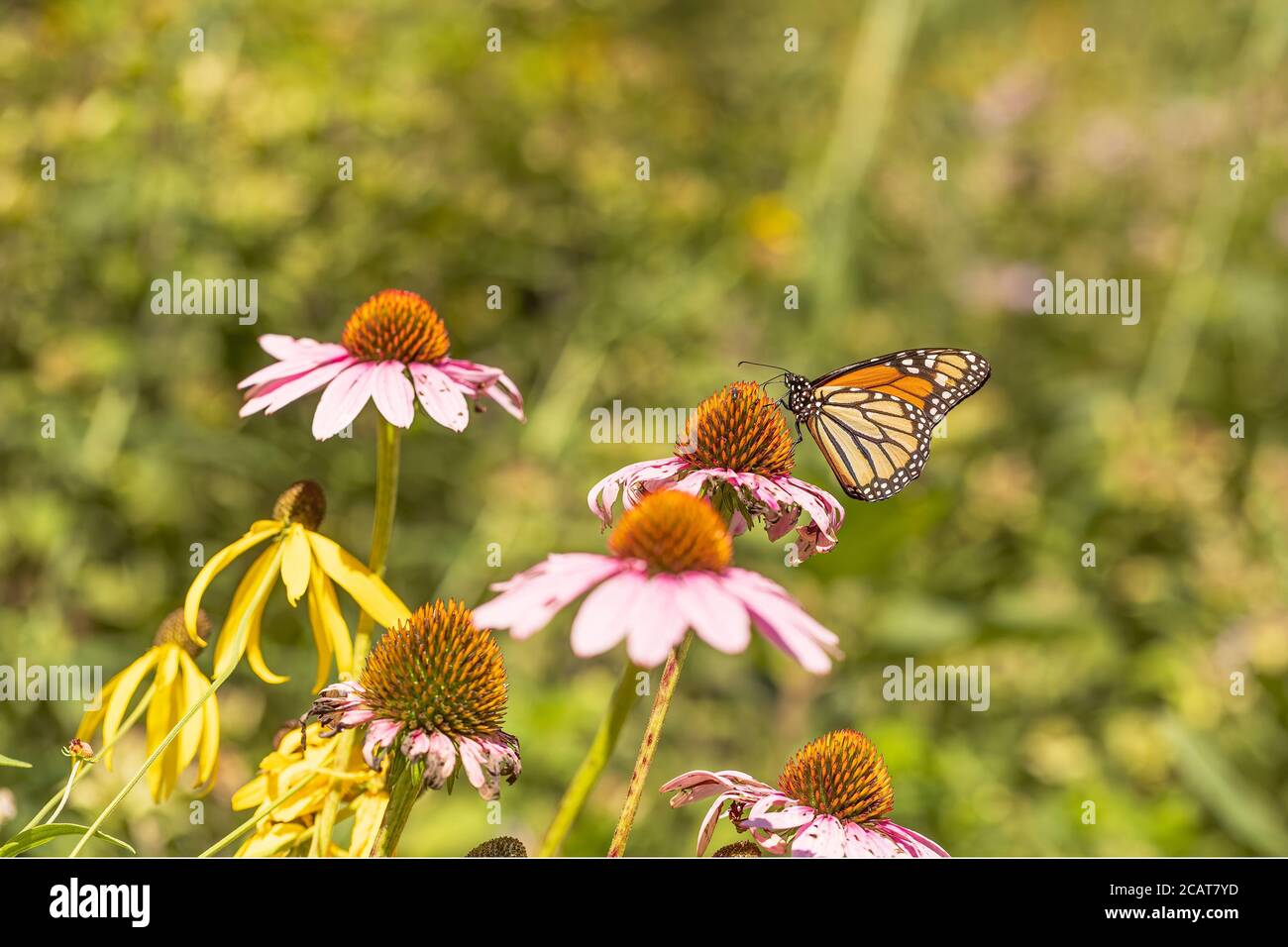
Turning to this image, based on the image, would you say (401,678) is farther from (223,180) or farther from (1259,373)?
(1259,373)

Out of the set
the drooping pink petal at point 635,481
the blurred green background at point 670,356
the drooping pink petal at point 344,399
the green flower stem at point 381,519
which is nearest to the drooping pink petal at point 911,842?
the drooping pink petal at point 635,481

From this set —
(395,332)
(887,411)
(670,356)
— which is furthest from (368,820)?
(670,356)

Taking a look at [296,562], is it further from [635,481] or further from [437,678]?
[635,481]

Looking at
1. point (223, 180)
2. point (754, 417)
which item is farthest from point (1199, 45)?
point (754, 417)

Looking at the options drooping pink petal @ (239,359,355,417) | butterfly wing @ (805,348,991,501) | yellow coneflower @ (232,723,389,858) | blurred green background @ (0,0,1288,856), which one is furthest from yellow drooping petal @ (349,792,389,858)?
blurred green background @ (0,0,1288,856)

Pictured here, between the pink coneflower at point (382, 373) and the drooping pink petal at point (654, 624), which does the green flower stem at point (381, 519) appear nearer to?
the pink coneflower at point (382, 373)
